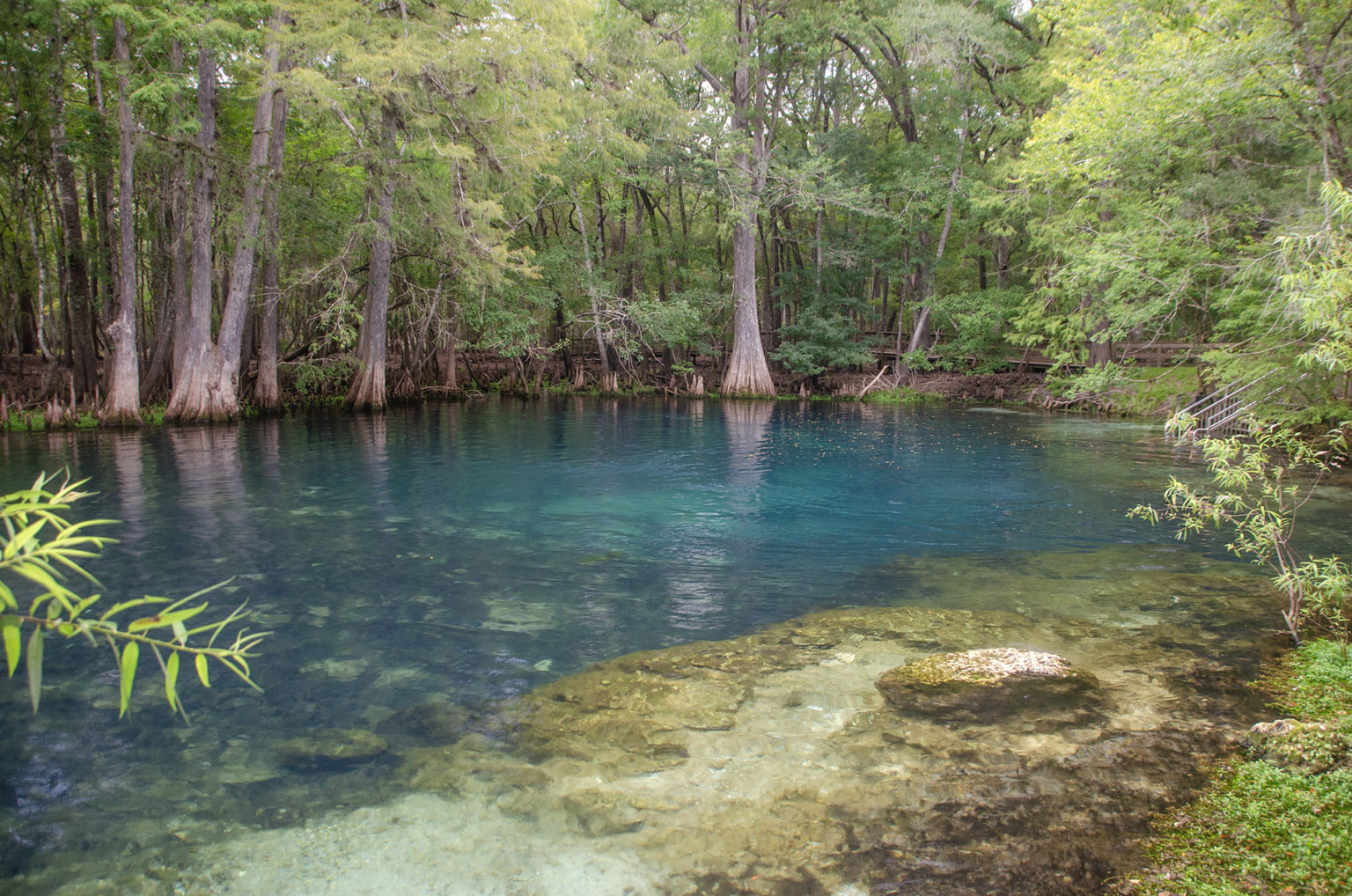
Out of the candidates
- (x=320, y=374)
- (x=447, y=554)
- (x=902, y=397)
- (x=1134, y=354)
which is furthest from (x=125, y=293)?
(x=1134, y=354)

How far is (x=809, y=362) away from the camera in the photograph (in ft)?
103

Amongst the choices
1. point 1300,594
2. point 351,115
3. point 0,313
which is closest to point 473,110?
point 351,115

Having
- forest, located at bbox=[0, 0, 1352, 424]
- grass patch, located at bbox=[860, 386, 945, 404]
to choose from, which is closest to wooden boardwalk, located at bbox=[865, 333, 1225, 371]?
forest, located at bbox=[0, 0, 1352, 424]

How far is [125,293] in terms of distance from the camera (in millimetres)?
16969

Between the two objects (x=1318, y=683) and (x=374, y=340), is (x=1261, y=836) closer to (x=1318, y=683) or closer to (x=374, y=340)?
(x=1318, y=683)

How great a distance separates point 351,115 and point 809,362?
61.7ft

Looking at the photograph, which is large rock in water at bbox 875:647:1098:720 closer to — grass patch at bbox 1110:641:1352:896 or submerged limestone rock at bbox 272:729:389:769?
grass patch at bbox 1110:641:1352:896

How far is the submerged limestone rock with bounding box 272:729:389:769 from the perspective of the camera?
13.1 ft

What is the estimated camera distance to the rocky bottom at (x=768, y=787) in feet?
10.1

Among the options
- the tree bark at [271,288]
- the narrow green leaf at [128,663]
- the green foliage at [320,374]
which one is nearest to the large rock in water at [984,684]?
the narrow green leaf at [128,663]

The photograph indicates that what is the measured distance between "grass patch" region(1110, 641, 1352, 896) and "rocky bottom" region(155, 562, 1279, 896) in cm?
14

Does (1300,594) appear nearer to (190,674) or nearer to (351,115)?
(190,674)

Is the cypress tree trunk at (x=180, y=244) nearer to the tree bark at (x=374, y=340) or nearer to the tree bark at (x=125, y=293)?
the tree bark at (x=125, y=293)

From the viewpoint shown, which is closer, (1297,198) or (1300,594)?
(1300,594)
